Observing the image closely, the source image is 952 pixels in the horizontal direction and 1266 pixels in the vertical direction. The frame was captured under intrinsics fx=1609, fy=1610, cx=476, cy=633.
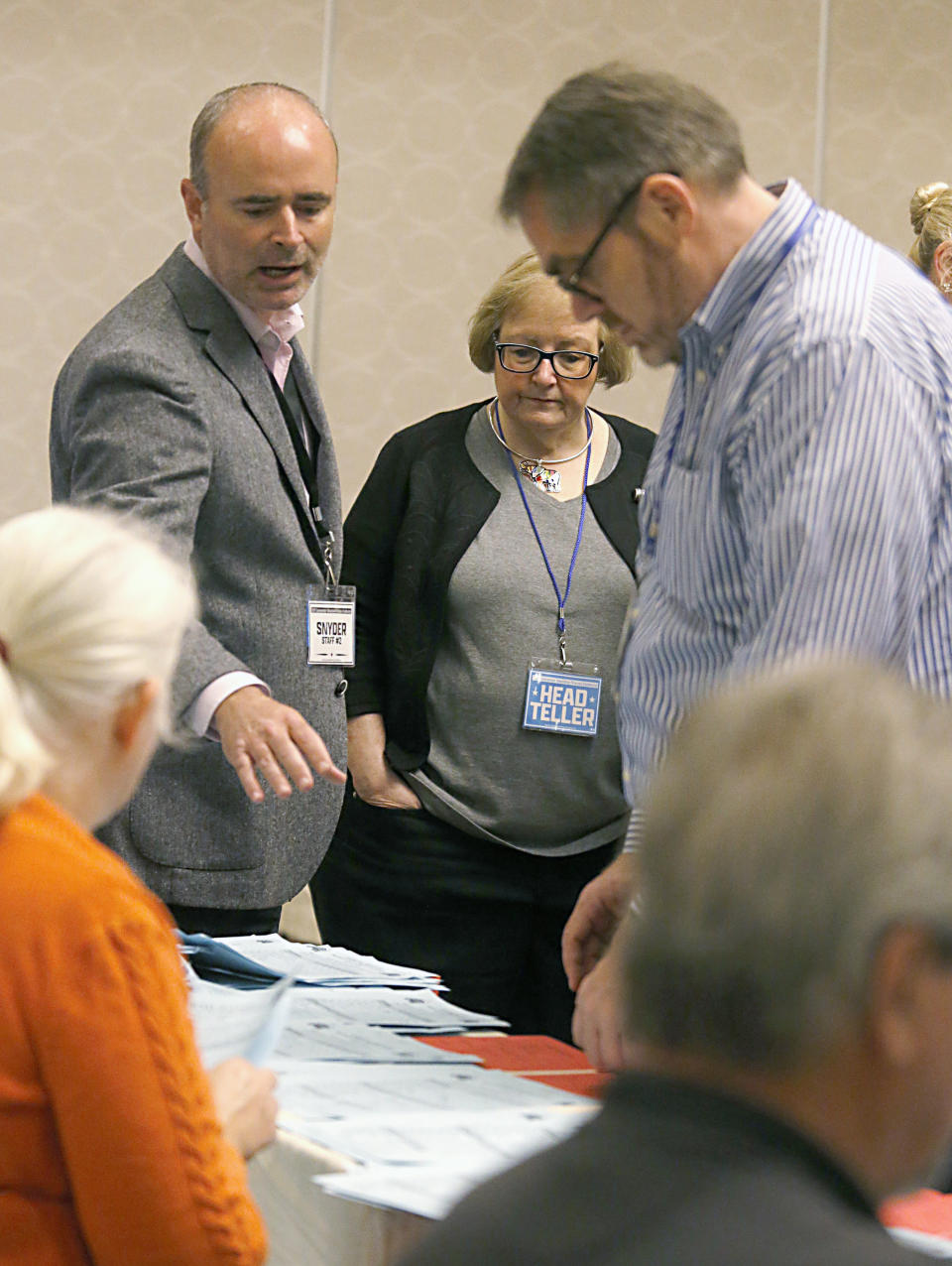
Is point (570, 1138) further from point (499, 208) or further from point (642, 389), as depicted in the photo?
point (642, 389)

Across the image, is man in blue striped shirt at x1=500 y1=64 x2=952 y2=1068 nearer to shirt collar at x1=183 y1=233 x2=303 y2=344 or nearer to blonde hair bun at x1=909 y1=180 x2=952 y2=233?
shirt collar at x1=183 y1=233 x2=303 y2=344

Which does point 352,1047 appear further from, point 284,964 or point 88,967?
point 88,967

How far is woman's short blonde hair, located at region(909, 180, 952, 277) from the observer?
2689mm

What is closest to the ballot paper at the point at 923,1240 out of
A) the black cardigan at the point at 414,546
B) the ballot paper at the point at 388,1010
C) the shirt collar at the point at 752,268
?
the ballot paper at the point at 388,1010

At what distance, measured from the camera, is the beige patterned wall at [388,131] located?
4285mm

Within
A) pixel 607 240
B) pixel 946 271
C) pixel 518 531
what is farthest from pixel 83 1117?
pixel 946 271

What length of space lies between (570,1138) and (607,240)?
3.52 feet

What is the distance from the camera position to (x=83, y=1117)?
3.60 ft

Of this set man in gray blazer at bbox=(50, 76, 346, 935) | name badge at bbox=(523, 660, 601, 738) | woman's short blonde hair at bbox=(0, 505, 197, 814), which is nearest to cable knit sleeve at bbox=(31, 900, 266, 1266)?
woman's short blonde hair at bbox=(0, 505, 197, 814)

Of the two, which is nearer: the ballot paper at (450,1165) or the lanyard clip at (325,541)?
the ballot paper at (450,1165)

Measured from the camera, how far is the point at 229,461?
7.45 feet

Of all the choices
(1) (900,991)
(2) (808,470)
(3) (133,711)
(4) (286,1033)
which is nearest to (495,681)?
(4) (286,1033)

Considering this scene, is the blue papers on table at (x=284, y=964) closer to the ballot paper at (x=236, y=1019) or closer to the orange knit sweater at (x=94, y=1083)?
the ballot paper at (x=236, y=1019)

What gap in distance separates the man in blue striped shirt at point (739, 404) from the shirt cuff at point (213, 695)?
0.52 meters
